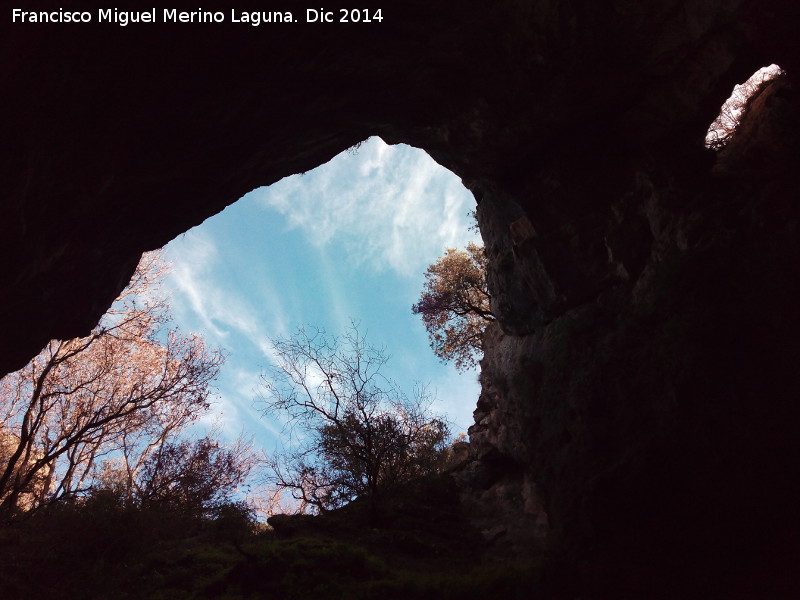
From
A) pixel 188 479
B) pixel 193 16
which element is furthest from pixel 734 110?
pixel 188 479

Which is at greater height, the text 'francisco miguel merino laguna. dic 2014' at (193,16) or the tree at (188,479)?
the text 'francisco miguel merino laguna. dic 2014' at (193,16)

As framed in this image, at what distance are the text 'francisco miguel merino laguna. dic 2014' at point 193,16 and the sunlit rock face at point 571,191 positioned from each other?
0.59 feet

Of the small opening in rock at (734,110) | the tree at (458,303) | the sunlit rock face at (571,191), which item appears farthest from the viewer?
the tree at (458,303)

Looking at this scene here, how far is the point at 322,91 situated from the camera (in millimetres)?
10844

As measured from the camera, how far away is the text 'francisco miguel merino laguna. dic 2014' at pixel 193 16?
231 inches

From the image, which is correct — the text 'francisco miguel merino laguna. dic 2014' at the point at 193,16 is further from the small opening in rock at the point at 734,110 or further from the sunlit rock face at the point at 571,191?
the small opening in rock at the point at 734,110

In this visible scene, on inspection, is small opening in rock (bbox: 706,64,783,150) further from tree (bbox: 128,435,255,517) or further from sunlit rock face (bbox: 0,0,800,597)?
tree (bbox: 128,435,255,517)

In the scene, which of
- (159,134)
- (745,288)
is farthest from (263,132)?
(745,288)

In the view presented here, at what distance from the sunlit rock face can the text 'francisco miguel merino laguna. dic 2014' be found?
0.18m

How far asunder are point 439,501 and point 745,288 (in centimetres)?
1294

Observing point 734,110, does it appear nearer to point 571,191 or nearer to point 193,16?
point 571,191

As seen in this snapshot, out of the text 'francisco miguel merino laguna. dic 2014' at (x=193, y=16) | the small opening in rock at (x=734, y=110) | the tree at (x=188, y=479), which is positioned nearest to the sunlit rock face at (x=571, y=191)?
the text 'francisco miguel merino laguna. dic 2014' at (x=193, y=16)

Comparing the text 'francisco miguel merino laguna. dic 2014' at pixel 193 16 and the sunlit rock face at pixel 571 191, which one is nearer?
the text 'francisco miguel merino laguna. dic 2014' at pixel 193 16

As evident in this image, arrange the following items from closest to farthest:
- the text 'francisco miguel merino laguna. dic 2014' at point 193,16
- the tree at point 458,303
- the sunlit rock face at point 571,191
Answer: the text 'francisco miguel merino laguna. dic 2014' at point 193,16 → the sunlit rock face at point 571,191 → the tree at point 458,303
